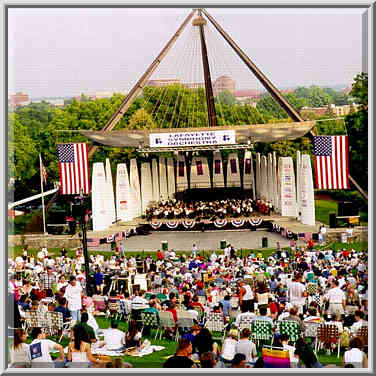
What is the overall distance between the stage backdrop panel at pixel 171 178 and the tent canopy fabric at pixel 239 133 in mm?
9265

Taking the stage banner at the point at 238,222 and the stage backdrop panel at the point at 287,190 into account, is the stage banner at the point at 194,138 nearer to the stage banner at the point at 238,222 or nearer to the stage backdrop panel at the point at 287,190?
the stage backdrop panel at the point at 287,190

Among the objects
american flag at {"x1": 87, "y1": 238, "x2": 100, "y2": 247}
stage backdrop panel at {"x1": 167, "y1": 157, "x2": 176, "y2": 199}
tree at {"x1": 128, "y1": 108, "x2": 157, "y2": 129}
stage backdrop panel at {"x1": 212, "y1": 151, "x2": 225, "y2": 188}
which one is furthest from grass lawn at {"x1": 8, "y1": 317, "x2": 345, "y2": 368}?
tree at {"x1": 128, "y1": 108, "x2": 157, "y2": 129}

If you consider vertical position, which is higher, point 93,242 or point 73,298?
point 73,298

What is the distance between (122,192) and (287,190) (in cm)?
1028

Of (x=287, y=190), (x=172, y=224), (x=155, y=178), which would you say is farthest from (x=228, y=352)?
(x=155, y=178)

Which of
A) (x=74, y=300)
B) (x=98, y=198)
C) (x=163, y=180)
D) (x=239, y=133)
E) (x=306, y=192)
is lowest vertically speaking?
(x=74, y=300)

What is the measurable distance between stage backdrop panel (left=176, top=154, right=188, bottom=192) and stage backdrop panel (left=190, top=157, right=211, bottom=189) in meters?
0.51

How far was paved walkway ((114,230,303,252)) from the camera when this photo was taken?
32875 millimetres

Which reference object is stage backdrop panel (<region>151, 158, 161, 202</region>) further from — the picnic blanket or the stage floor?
the picnic blanket

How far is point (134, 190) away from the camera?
145 ft

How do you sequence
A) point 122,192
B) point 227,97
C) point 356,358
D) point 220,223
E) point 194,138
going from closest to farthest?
point 356,358 < point 194,138 < point 220,223 < point 122,192 < point 227,97

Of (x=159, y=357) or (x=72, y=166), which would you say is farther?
(x=72, y=166)

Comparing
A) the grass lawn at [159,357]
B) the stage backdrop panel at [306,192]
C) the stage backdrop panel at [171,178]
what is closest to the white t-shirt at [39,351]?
the grass lawn at [159,357]

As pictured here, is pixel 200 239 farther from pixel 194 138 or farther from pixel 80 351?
pixel 80 351
